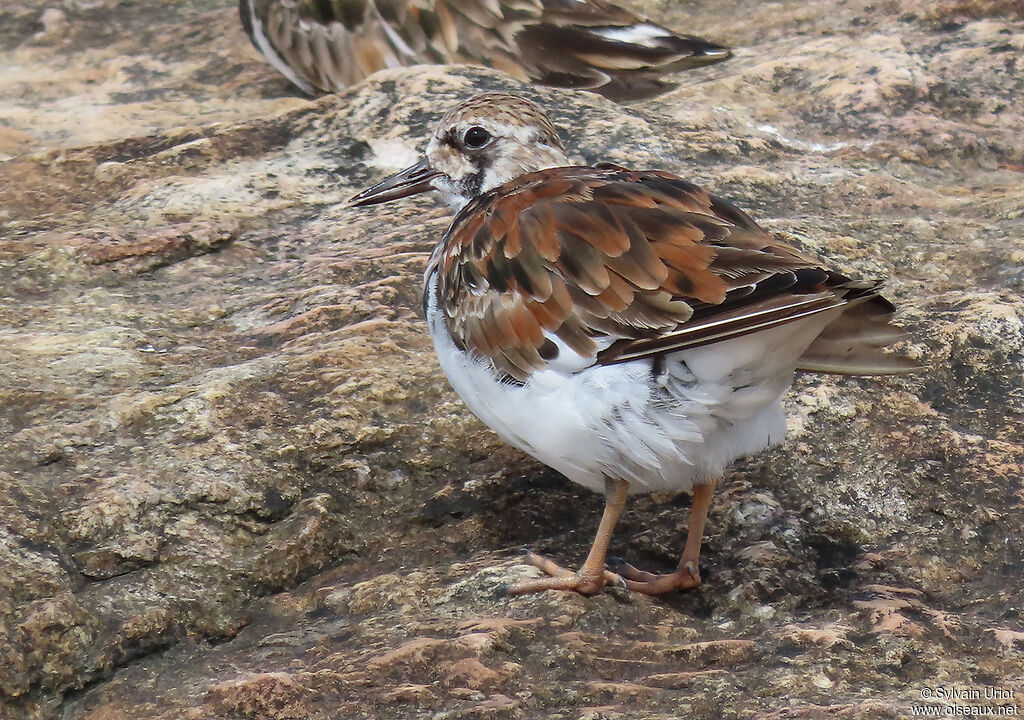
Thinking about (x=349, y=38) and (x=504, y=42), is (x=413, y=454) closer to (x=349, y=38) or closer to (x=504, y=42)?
(x=504, y=42)

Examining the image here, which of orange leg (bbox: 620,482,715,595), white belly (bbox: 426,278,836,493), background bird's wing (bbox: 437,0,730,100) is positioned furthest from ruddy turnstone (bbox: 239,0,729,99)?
orange leg (bbox: 620,482,715,595)

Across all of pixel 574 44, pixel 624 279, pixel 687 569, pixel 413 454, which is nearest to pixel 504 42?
pixel 574 44

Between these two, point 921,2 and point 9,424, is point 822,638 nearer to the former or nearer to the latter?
point 9,424

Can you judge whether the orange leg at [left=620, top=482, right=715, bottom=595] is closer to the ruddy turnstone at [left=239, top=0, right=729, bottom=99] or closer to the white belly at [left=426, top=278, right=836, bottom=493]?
the white belly at [left=426, top=278, right=836, bottom=493]

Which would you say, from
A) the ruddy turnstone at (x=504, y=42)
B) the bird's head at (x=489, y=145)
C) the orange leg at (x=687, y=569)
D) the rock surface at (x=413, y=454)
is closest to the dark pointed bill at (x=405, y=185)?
the bird's head at (x=489, y=145)

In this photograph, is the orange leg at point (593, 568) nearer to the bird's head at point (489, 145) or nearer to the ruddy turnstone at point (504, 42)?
the bird's head at point (489, 145)
